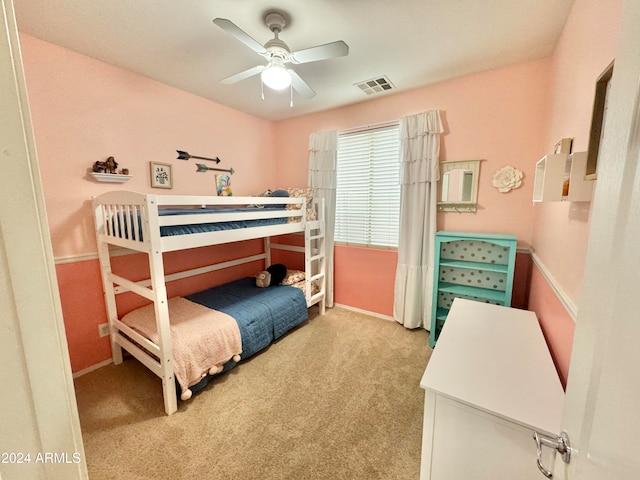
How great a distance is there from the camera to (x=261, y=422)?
172 cm

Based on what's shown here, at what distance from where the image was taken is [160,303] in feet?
5.72

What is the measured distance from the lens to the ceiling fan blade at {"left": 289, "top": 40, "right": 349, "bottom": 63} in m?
1.46

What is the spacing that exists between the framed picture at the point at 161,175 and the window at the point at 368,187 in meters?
1.89

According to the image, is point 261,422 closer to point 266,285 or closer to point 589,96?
point 266,285

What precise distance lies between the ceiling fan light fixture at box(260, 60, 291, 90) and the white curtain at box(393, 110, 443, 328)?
1541 millimetres

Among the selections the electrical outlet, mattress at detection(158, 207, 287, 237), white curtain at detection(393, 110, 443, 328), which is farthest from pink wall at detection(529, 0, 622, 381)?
the electrical outlet

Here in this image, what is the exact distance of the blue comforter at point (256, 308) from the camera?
2291mm

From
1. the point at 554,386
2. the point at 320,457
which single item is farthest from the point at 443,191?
the point at 320,457

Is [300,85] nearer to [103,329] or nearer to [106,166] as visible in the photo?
[106,166]

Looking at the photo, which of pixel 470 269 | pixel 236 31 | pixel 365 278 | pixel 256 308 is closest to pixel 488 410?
pixel 470 269

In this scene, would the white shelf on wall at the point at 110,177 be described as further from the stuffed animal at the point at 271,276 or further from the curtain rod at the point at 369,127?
the curtain rod at the point at 369,127

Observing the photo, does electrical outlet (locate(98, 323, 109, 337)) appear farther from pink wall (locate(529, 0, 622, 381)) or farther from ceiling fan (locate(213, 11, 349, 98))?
pink wall (locate(529, 0, 622, 381))

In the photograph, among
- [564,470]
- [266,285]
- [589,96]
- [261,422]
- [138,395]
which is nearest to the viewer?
[564,470]

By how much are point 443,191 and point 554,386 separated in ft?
6.36
